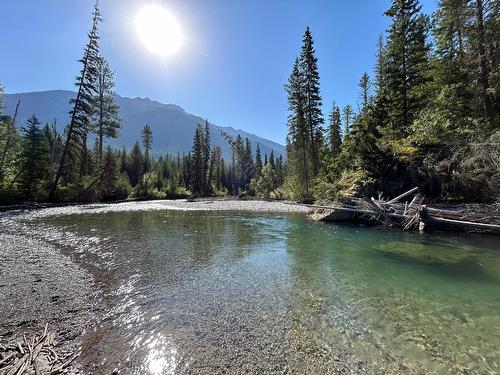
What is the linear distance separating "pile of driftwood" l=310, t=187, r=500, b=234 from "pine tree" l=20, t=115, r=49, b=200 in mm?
26713

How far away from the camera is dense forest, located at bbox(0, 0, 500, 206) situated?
15.4m

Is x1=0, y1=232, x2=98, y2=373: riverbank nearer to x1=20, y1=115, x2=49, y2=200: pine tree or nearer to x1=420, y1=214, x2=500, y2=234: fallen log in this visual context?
x1=420, y1=214, x2=500, y2=234: fallen log

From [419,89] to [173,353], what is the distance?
2617cm

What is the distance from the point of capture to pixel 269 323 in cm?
481

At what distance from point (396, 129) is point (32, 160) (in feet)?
112

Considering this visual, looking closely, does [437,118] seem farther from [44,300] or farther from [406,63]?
[44,300]

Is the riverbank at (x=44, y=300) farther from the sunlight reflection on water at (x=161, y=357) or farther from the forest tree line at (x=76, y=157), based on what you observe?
the forest tree line at (x=76, y=157)

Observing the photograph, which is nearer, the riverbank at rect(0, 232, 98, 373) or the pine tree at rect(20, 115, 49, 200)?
the riverbank at rect(0, 232, 98, 373)

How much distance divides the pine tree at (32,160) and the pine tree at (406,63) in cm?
3336

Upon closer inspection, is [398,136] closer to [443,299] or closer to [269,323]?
[443,299]

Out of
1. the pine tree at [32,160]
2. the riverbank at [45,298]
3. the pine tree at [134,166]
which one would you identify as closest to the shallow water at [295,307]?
the riverbank at [45,298]

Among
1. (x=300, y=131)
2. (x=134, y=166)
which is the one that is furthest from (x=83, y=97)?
(x=134, y=166)

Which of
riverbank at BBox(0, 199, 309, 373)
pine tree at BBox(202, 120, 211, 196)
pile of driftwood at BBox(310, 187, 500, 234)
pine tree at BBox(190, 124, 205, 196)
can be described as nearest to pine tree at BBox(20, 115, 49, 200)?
riverbank at BBox(0, 199, 309, 373)

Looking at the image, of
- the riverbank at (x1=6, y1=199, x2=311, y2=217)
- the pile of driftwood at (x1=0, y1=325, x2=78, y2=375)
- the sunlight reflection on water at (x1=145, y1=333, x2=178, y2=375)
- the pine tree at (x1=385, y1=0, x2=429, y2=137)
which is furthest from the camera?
the pine tree at (x1=385, y1=0, x2=429, y2=137)
